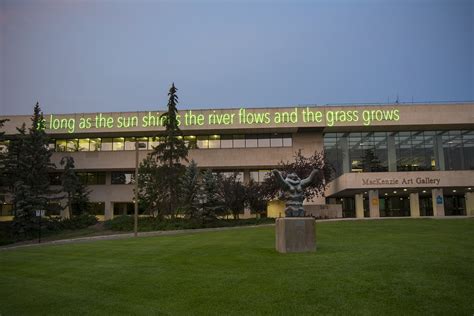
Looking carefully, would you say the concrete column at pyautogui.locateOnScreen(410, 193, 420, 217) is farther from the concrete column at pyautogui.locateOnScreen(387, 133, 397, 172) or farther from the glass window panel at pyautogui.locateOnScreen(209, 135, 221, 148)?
the glass window panel at pyautogui.locateOnScreen(209, 135, 221, 148)

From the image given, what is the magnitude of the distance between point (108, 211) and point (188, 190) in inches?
761

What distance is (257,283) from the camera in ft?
35.9

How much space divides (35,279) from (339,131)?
46019mm

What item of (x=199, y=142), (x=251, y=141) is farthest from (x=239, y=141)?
(x=199, y=142)

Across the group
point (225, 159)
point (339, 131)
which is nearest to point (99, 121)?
point (225, 159)

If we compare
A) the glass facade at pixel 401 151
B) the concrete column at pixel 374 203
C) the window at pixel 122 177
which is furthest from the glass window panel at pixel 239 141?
Answer: the concrete column at pixel 374 203

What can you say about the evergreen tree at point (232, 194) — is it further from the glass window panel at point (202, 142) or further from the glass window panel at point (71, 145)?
the glass window panel at point (71, 145)

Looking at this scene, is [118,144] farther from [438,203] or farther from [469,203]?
[469,203]

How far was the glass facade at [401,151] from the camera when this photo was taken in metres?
52.4

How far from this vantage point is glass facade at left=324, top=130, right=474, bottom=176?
5244 cm

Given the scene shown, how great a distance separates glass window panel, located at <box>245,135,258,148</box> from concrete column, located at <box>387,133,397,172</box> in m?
16.0

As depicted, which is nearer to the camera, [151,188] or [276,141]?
[151,188]

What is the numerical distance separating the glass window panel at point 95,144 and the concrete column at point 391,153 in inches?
1440

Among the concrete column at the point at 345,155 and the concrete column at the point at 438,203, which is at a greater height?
the concrete column at the point at 345,155
